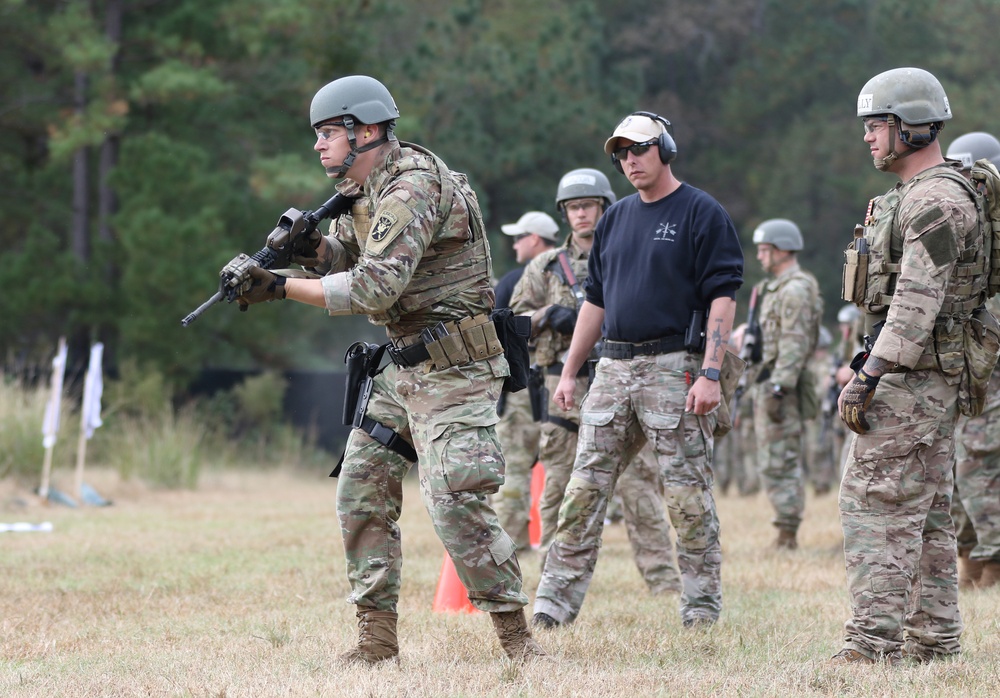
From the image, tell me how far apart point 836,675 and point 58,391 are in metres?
9.79

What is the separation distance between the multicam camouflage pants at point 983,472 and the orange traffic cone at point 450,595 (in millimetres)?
2857

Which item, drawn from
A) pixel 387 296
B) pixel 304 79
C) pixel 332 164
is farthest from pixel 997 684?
pixel 304 79

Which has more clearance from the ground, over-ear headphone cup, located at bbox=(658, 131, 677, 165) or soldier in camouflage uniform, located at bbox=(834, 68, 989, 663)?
→ over-ear headphone cup, located at bbox=(658, 131, 677, 165)

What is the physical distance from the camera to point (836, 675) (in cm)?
484

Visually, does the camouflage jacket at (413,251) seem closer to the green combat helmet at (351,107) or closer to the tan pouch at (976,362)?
the green combat helmet at (351,107)

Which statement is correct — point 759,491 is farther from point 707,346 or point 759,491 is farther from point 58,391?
point 707,346

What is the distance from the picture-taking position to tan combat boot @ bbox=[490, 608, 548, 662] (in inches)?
198

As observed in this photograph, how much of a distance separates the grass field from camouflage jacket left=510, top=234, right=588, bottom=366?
1.44 m

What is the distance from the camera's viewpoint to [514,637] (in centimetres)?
506

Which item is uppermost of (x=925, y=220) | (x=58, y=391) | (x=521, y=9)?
Answer: (x=521, y=9)

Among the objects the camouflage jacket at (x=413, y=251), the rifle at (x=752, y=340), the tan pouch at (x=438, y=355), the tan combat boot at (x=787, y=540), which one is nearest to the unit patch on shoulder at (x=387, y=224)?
the camouflage jacket at (x=413, y=251)

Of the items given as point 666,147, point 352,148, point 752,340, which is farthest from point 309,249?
point 752,340

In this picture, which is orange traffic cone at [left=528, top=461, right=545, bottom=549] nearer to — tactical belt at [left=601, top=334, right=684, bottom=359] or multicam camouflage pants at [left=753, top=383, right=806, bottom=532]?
multicam camouflage pants at [left=753, top=383, right=806, bottom=532]

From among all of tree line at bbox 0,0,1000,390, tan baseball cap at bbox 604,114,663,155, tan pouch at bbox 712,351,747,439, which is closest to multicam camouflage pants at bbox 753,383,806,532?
tan pouch at bbox 712,351,747,439
